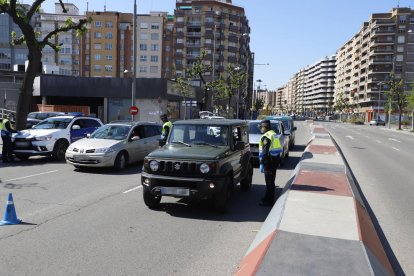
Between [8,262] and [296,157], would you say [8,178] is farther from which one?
[296,157]

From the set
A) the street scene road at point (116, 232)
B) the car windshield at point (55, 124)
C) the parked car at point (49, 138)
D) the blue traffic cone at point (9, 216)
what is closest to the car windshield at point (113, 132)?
the parked car at point (49, 138)

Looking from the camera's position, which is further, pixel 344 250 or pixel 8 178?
pixel 8 178

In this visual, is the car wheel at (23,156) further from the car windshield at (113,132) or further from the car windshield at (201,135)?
the car windshield at (201,135)

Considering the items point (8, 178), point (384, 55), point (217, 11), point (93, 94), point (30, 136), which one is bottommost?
point (8, 178)

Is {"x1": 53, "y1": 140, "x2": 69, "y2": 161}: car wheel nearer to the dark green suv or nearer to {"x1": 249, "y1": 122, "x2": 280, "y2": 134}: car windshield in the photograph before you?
{"x1": 249, "y1": 122, "x2": 280, "y2": 134}: car windshield

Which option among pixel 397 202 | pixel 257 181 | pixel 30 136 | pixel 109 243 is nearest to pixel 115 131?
pixel 30 136

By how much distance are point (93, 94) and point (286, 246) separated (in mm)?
35314

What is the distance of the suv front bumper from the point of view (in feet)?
22.6

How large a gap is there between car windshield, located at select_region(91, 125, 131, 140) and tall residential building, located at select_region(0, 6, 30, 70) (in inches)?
3829

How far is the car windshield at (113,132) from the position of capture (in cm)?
1281

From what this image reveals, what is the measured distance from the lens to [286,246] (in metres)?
4.52

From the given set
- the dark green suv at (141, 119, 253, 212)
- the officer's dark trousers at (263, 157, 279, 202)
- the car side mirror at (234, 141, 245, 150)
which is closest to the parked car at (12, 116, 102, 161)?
the dark green suv at (141, 119, 253, 212)

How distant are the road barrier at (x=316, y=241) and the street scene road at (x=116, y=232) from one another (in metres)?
0.56

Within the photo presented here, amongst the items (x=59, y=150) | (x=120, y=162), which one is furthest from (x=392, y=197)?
(x=59, y=150)
